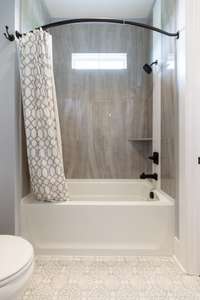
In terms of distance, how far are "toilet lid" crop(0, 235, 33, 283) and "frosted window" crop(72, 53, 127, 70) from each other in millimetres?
2313

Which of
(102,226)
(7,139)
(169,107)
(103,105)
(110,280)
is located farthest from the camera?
(103,105)

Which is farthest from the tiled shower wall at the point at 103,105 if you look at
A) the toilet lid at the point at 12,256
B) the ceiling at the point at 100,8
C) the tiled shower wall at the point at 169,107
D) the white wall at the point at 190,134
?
the toilet lid at the point at 12,256

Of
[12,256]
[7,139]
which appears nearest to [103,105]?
[7,139]

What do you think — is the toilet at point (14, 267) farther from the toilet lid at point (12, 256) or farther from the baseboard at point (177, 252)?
the baseboard at point (177, 252)

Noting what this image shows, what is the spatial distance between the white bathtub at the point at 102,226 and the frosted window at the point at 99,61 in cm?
176

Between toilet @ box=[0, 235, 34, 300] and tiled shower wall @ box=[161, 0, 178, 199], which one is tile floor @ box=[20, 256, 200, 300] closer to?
toilet @ box=[0, 235, 34, 300]

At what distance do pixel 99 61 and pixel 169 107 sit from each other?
126 cm

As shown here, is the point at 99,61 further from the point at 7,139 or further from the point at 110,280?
the point at 110,280

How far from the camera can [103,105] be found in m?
3.27

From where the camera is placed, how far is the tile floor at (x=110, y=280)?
1.72 meters

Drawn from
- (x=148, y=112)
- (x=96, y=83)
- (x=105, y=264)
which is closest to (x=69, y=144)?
(x=96, y=83)

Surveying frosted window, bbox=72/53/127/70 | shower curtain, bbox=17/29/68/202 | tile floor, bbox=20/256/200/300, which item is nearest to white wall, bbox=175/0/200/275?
tile floor, bbox=20/256/200/300

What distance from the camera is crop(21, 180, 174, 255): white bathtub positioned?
227cm

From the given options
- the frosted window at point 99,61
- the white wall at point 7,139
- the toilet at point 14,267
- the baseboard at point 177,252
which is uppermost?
the frosted window at point 99,61
